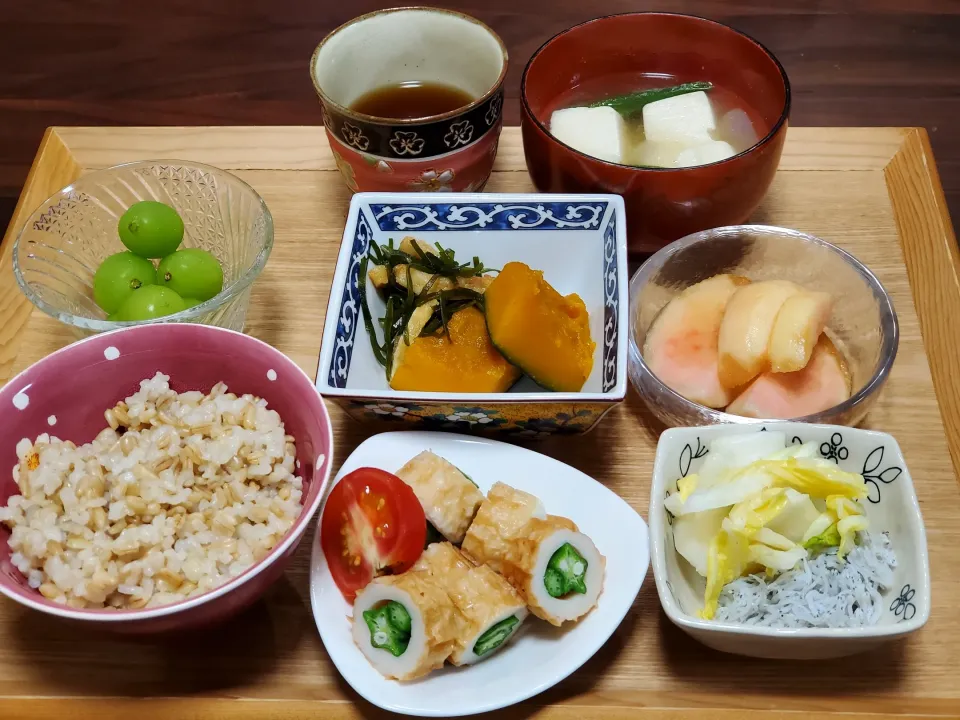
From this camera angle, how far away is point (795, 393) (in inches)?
Result: 47.1

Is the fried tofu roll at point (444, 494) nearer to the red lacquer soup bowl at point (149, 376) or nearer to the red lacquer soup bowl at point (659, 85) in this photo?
the red lacquer soup bowl at point (149, 376)

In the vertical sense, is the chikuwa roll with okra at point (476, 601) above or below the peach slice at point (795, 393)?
below

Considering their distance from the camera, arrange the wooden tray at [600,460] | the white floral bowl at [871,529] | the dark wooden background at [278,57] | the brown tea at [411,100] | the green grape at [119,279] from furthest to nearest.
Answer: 1. the dark wooden background at [278,57]
2. the brown tea at [411,100]
3. the green grape at [119,279]
4. the wooden tray at [600,460]
5. the white floral bowl at [871,529]

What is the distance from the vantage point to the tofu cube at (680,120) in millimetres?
1453

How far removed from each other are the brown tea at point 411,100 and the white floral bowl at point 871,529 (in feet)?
2.65

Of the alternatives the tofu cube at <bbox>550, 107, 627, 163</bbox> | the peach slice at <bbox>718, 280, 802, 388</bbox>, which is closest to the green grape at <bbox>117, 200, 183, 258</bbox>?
the tofu cube at <bbox>550, 107, 627, 163</bbox>

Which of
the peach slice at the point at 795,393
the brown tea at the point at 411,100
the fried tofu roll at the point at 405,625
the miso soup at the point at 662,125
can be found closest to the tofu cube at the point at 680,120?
the miso soup at the point at 662,125

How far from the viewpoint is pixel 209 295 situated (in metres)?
1.32

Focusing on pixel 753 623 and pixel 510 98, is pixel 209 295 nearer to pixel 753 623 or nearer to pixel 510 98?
pixel 753 623

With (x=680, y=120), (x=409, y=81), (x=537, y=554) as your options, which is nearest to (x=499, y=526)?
(x=537, y=554)

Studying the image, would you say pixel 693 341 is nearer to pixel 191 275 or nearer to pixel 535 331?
pixel 535 331

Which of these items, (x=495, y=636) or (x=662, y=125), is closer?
(x=495, y=636)

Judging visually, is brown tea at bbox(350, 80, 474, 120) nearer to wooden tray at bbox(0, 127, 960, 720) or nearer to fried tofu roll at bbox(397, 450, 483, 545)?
wooden tray at bbox(0, 127, 960, 720)

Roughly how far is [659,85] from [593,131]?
24 cm
